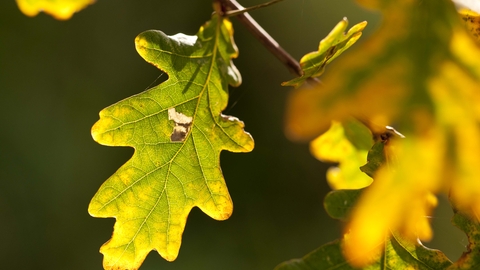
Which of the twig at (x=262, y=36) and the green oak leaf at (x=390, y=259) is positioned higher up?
the twig at (x=262, y=36)

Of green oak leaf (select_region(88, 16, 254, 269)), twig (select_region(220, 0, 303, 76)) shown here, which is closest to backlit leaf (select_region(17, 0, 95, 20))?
green oak leaf (select_region(88, 16, 254, 269))

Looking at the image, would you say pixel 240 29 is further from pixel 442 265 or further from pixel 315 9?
pixel 442 265

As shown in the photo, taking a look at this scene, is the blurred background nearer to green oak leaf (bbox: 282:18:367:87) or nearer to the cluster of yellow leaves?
green oak leaf (bbox: 282:18:367:87)

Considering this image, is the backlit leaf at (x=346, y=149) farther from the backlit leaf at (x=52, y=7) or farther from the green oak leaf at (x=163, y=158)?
the backlit leaf at (x=52, y=7)

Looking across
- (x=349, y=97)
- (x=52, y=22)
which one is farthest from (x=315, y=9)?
(x=349, y=97)

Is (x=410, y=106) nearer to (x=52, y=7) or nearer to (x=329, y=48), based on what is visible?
(x=329, y=48)

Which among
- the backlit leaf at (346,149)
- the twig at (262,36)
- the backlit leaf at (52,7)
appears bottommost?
the backlit leaf at (346,149)

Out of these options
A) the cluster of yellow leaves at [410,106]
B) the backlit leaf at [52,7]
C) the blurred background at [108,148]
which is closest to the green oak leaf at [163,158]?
the backlit leaf at [52,7]
